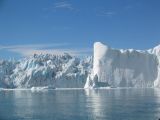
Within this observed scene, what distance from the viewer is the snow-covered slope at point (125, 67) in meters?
96.0

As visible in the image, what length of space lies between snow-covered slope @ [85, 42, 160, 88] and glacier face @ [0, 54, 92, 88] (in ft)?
14.7

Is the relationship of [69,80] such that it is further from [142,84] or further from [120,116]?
[120,116]

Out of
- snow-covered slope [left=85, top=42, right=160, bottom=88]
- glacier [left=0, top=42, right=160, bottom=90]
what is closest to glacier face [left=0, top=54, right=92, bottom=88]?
glacier [left=0, top=42, right=160, bottom=90]

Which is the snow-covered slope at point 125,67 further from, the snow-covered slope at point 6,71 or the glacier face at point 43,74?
the snow-covered slope at point 6,71

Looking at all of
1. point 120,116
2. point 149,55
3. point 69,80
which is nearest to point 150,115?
point 120,116

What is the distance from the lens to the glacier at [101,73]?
95750mm

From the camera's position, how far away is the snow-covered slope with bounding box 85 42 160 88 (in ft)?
315

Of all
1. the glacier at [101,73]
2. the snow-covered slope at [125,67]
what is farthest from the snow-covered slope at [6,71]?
the snow-covered slope at [125,67]

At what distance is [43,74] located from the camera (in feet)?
317

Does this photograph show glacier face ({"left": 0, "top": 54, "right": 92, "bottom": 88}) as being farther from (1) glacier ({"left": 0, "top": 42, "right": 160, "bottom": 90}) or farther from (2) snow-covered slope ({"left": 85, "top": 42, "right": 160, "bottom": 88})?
(2) snow-covered slope ({"left": 85, "top": 42, "right": 160, "bottom": 88})

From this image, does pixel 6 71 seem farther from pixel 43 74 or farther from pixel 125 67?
pixel 125 67

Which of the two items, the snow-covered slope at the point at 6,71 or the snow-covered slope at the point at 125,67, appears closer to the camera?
the snow-covered slope at the point at 125,67

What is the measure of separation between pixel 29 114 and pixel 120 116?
719 cm

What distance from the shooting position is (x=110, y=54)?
96.7 meters
